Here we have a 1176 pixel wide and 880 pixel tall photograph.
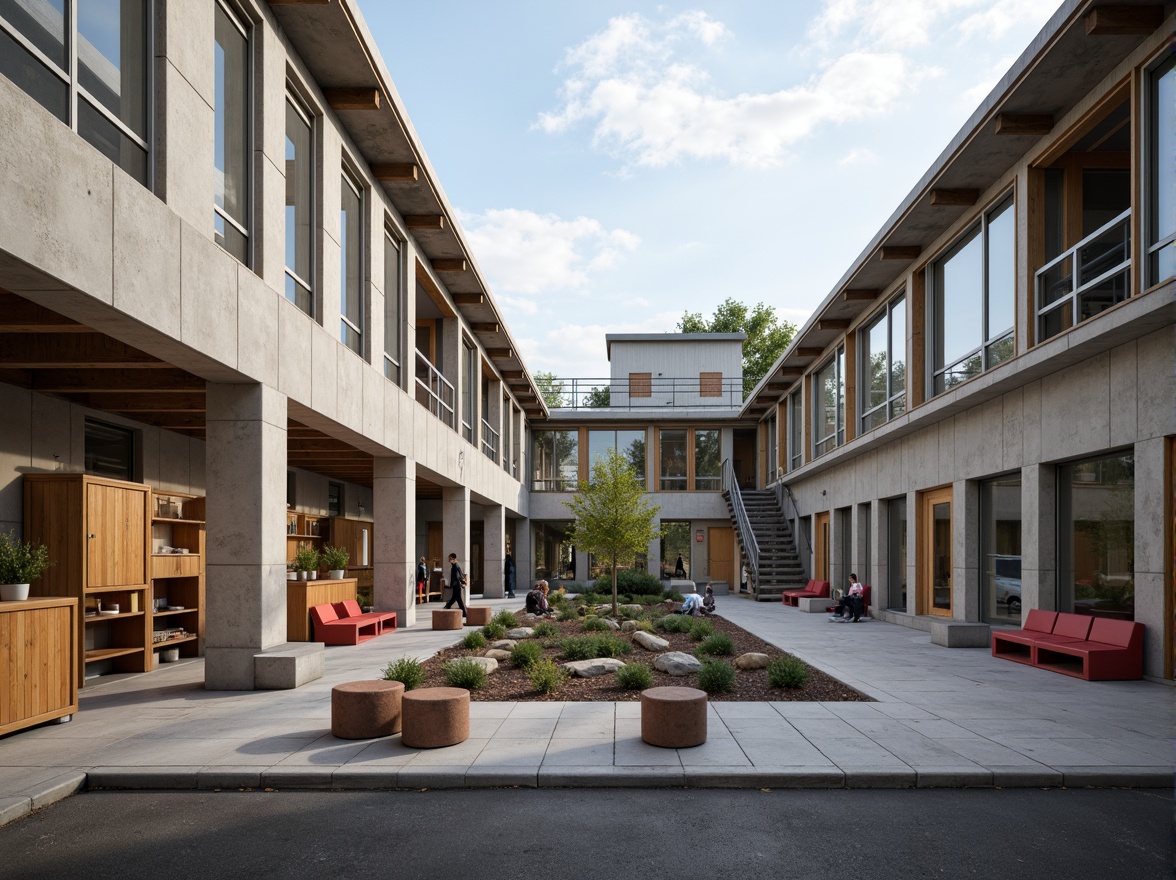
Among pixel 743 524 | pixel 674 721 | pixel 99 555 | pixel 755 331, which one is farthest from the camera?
pixel 755 331

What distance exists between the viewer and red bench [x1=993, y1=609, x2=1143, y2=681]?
11.4 m

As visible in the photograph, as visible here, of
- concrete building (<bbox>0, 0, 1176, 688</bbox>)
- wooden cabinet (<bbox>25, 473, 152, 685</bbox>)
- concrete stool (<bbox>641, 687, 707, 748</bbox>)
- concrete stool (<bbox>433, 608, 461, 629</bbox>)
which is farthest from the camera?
concrete stool (<bbox>433, 608, 461, 629</bbox>)

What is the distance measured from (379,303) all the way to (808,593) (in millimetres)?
16815

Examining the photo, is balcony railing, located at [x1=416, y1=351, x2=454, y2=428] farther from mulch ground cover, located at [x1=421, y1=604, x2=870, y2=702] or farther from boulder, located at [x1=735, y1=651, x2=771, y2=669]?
boulder, located at [x1=735, y1=651, x2=771, y2=669]

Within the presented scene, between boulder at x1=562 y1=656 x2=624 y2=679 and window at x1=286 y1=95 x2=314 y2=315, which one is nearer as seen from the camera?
boulder at x1=562 y1=656 x2=624 y2=679

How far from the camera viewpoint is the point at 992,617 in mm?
16375

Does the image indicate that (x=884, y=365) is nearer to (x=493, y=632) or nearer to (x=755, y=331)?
(x=493, y=632)

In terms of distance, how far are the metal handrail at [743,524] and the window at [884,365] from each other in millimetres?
8277

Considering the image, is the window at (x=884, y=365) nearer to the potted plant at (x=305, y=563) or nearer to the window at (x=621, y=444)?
the potted plant at (x=305, y=563)

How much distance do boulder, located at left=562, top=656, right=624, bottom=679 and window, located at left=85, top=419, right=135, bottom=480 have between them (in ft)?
26.0

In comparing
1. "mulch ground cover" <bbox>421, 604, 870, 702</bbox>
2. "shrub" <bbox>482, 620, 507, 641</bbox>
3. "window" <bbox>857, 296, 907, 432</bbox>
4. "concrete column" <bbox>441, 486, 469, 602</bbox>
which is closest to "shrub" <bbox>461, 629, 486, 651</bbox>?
"mulch ground cover" <bbox>421, 604, 870, 702</bbox>

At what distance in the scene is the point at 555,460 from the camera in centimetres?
3944

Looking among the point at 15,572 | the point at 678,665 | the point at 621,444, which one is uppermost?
the point at 621,444

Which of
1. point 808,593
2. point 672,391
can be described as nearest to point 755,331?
point 672,391
